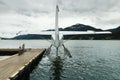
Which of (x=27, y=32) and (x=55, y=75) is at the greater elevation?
(x=27, y=32)

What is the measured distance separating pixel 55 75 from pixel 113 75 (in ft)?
22.0

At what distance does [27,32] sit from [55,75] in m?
21.2

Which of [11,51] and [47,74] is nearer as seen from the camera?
[47,74]

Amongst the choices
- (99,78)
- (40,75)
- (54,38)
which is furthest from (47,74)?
(54,38)

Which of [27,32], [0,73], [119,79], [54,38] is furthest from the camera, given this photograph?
[27,32]

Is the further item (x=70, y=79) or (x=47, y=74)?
(x=47, y=74)

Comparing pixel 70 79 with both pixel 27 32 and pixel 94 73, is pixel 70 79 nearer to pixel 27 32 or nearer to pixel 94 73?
pixel 94 73

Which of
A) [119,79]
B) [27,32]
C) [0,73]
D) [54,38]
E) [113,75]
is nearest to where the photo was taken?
[0,73]

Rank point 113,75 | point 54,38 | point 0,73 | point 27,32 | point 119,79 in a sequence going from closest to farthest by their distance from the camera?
point 0,73 → point 119,79 → point 113,75 → point 54,38 → point 27,32

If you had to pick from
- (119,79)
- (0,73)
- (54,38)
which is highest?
(54,38)

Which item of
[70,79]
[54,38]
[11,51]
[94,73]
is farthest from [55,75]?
[11,51]

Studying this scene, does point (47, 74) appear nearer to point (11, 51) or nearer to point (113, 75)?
point (113, 75)

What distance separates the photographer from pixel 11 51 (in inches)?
1770

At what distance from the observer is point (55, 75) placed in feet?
76.8
